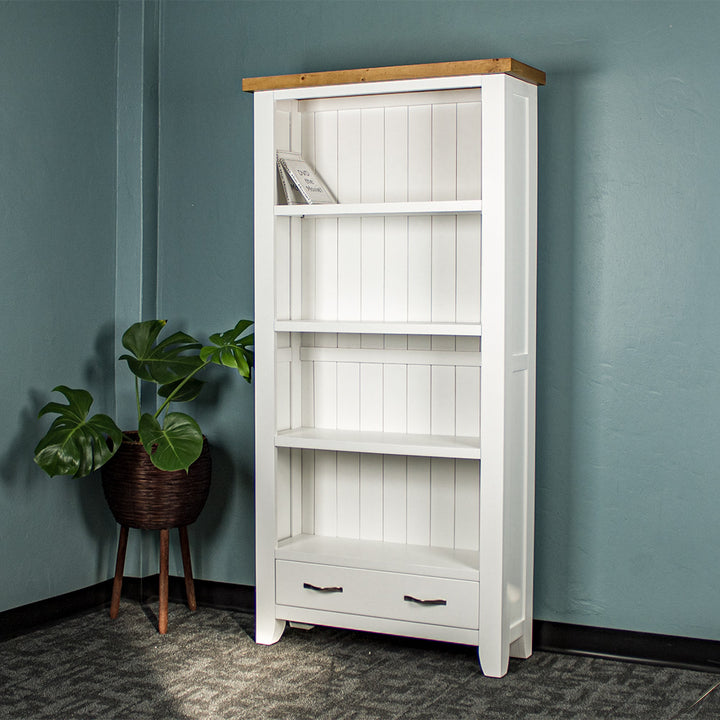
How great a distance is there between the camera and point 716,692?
114 inches

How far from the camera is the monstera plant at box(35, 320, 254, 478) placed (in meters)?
3.16

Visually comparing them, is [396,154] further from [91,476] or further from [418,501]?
[91,476]

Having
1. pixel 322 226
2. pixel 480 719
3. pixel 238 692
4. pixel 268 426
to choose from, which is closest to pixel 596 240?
pixel 322 226

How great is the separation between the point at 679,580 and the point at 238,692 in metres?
1.45

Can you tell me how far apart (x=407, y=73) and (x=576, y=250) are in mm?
805

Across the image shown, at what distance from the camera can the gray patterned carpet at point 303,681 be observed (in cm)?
273

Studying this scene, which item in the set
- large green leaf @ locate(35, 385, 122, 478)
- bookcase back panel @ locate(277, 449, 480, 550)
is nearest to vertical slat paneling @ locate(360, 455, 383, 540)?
bookcase back panel @ locate(277, 449, 480, 550)

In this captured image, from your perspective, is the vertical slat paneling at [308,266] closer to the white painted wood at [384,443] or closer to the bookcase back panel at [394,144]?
the bookcase back panel at [394,144]

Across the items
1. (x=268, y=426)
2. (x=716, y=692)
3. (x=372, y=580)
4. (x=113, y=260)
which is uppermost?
(x=113, y=260)

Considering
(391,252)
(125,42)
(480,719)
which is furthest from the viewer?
(125,42)

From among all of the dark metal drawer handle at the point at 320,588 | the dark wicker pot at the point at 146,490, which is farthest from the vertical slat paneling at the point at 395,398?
the dark wicker pot at the point at 146,490

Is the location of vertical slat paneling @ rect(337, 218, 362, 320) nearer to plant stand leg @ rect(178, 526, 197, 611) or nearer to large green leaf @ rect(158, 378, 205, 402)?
large green leaf @ rect(158, 378, 205, 402)

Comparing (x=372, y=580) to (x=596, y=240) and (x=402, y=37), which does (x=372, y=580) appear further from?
(x=402, y=37)

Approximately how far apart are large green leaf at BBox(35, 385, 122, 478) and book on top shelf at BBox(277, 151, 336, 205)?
997mm
